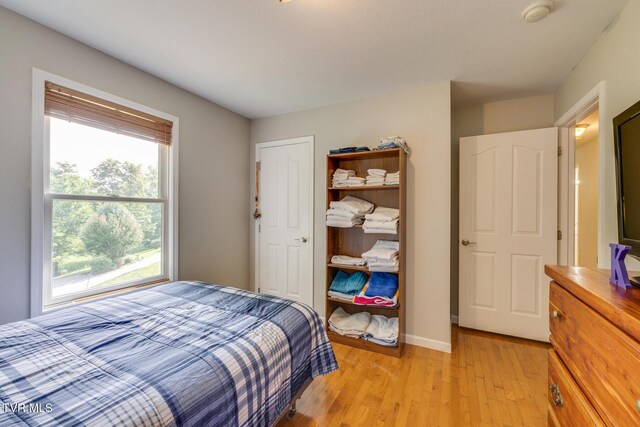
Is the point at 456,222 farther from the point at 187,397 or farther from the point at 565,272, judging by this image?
the point at 187,397

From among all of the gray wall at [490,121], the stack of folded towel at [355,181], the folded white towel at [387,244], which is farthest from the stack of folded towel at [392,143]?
the gray wall at [490,121]

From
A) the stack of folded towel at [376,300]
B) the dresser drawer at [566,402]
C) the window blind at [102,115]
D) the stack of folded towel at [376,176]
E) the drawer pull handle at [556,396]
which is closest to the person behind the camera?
the dresser drawer at [566,402]

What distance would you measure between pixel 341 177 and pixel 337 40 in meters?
1.14

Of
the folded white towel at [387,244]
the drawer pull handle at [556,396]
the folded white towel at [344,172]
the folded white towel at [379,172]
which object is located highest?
the folded white towel at [344,172]

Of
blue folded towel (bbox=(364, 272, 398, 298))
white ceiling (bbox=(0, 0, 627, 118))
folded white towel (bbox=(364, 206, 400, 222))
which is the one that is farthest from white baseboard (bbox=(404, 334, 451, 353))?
white ceiling (bbox=(0, 0, 627, 118))

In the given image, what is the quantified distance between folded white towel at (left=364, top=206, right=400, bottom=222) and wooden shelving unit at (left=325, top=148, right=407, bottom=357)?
0.07 metres

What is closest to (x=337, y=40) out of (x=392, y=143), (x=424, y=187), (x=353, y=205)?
(x=392, y=143)

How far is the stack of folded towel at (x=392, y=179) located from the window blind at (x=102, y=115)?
204 cm

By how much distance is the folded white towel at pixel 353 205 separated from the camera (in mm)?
2436

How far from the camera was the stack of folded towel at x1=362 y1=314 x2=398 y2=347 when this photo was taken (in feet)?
7.43

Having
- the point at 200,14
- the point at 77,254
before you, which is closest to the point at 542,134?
the point at 200,14

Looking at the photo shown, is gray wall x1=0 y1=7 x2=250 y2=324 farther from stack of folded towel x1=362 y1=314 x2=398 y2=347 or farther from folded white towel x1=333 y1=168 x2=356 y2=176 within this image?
stack of folded towel x1=362 y1=314 x2=398 y2=347

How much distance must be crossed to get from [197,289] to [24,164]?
4.26 ft

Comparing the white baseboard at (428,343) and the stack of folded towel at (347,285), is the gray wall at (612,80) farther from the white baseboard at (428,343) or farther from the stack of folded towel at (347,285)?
the stack of folded towel at (347,285)
